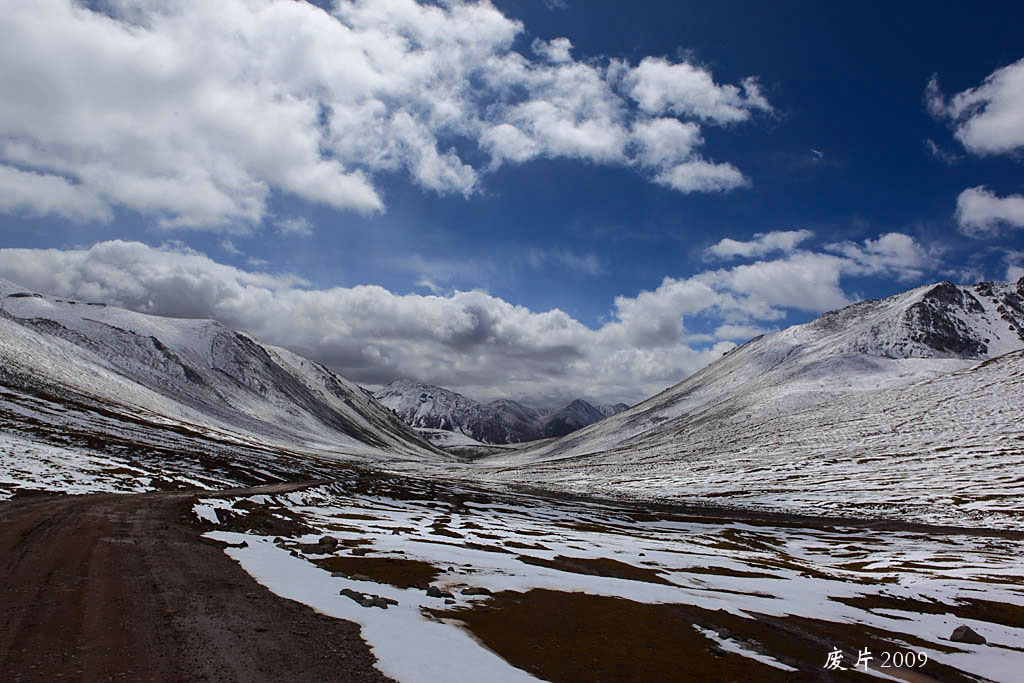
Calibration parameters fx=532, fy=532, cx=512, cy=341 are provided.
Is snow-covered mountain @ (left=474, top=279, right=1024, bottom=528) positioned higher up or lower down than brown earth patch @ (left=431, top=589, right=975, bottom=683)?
higher up

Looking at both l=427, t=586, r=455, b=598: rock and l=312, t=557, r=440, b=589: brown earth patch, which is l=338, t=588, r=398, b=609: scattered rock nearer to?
l=427, t=586, r=455, b=598: rock

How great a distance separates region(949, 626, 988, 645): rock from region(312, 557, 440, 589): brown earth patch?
818 inches

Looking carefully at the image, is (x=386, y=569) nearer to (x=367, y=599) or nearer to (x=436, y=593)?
(x=436, y=593)

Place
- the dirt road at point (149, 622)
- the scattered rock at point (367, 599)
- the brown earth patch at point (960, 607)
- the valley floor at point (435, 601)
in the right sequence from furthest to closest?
the brown earth patch at point (960, 607)
the scattered rock at point (367, 599)
the valley floor at point (435, 601)
the dirt road at point (149, 622)

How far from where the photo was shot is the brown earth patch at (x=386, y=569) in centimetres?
2166

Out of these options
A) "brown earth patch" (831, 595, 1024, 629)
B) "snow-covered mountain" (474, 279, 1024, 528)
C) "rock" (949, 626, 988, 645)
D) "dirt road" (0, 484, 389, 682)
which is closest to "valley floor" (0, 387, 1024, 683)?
"dirt road" (0, 484, 389, 682)

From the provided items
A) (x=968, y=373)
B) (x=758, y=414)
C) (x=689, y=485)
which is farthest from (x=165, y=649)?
(x=968, y=373)

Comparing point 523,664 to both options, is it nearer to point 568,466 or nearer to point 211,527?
point 211,527

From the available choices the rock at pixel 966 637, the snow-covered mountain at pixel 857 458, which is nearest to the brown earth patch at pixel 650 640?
the rock at pixel 966 637

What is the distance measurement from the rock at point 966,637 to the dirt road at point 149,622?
2252 cm

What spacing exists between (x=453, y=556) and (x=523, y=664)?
17.8 metres

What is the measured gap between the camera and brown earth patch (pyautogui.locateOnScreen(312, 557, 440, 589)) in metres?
21.7

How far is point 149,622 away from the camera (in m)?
13.2

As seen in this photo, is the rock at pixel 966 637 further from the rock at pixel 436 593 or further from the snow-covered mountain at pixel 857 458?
the snow-covered mountain at pixel 857 458
